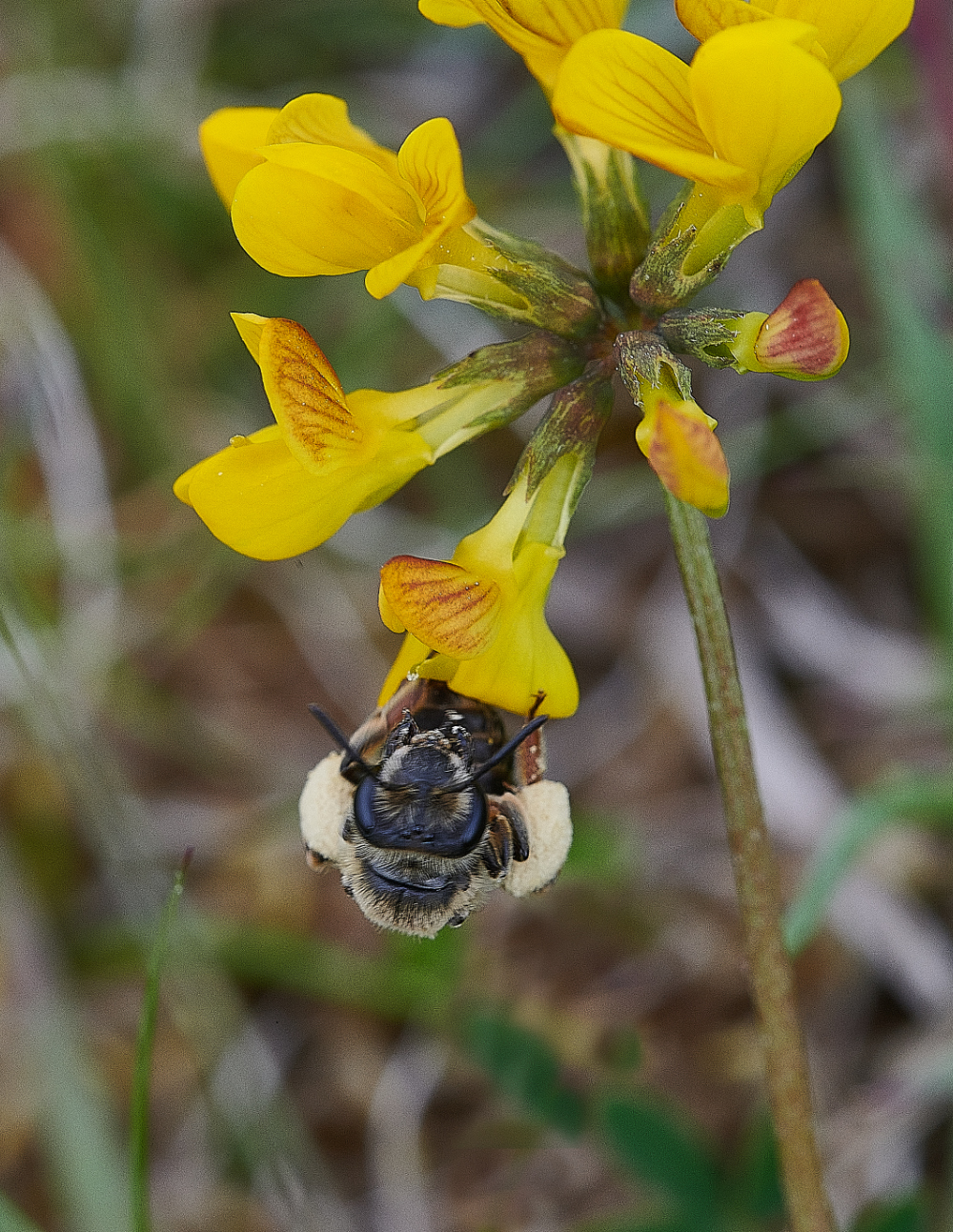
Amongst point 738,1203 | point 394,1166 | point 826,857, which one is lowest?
point 738,1203

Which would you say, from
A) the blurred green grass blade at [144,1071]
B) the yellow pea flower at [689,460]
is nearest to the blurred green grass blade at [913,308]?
the yellow pea flower at [689,460]

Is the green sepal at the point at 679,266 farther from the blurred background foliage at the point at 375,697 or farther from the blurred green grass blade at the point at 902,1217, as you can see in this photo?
the blurred green grass blade at the point at 902,1217

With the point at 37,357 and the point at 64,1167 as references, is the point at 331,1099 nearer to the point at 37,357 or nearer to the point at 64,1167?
the point at 64,1167

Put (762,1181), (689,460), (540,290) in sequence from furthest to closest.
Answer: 1. (762,1181)
2. (540,290)
3. (689,460)

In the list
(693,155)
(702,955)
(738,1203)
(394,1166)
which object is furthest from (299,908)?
(693,155)

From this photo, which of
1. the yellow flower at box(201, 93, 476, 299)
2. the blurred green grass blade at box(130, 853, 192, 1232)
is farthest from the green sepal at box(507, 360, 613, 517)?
the blurred green grass blade at box(130, 853, 192, 1232)

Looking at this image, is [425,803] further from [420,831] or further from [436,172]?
[436,172]

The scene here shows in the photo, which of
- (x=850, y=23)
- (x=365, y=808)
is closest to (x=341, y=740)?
(x=365, y=808)
